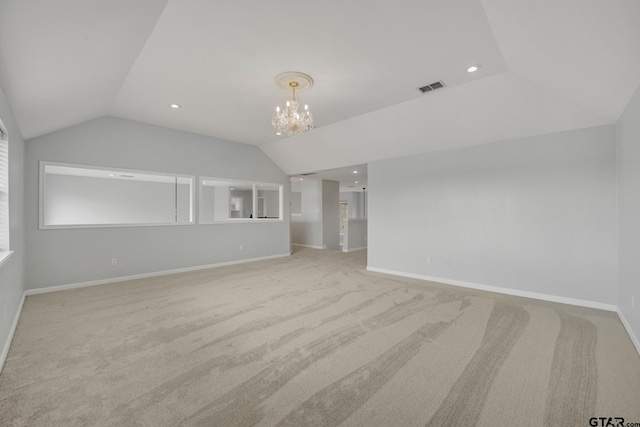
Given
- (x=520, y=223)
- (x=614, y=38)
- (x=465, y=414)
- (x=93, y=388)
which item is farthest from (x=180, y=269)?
(x=614, y=38)

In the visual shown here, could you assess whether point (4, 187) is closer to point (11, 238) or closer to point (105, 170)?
point (11, 238)

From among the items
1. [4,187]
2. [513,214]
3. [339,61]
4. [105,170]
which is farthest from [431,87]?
[105,170]

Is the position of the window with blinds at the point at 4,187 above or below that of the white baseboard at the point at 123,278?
above

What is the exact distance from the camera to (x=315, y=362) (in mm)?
2219

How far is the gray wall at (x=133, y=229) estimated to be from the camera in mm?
4133

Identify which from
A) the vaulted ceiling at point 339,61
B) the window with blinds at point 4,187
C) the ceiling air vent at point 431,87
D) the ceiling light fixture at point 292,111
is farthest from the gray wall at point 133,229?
the ceiling air vent at point 431,87

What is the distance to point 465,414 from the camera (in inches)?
65.4

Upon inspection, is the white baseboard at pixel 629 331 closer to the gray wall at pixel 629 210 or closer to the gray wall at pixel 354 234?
the gray wall at pixel 629 210

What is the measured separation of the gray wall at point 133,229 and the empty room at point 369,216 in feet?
0.12

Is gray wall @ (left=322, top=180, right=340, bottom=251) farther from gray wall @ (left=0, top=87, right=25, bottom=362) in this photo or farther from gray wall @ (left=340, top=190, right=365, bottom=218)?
gray wall @ (left=0, top=87, right=25, bottom=362)

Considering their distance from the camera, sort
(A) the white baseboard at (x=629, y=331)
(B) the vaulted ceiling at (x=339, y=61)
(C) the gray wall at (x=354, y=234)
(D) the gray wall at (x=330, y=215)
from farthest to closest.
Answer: (D) the gray wall at (x=330, y=215) → (C) the gray wall at (x=354, y=234) → (A) the white baseboard at (x=629, y=331) → (B) the vaulted ceiling at (x=339, y=61)

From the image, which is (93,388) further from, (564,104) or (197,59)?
(564,104)

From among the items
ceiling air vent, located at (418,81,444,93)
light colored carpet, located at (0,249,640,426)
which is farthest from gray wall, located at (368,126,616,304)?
ceiling air vent, located at (418,81,444,93)

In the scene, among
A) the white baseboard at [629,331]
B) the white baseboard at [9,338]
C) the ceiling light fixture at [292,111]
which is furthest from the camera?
the ceiling light fixture at [292,111]
